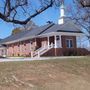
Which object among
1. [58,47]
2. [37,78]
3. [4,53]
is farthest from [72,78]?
[4,53]

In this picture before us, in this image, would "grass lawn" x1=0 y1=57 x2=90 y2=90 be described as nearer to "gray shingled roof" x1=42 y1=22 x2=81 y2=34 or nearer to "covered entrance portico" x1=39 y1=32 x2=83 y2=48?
"covered entrance portico" x1=39 y1=32 x2=83 y2=48

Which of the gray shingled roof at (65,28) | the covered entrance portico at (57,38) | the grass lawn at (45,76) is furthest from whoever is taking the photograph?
the gray shingled roof at (65,28)

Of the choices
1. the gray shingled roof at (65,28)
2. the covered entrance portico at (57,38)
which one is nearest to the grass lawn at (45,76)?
the covered entrance portico at (57,38)

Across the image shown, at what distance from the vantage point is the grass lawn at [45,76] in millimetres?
16844

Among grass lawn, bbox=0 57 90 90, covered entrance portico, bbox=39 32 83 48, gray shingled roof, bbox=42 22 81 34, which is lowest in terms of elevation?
grass lawn, bbox=0 57 90 90

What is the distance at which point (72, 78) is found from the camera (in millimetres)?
19469

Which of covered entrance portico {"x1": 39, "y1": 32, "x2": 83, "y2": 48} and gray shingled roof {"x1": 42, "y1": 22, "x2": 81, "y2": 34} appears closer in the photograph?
covered entrance portico {"x1": 39, "y1": 32, "x2": 83, "y2": 48}

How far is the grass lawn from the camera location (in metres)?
16.8

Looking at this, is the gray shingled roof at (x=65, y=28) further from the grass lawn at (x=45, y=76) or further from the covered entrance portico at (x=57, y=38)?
the grass lawn at (x=45, y=76)

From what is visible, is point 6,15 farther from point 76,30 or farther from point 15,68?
point 76,30

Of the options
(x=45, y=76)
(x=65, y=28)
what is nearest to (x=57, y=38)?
(x=65, y=28)

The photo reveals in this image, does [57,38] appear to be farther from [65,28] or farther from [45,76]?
[45,76]

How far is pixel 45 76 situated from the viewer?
62.8 feet

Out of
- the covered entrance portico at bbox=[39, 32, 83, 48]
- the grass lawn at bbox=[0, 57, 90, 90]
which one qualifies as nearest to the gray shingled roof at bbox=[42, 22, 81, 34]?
the covered entrance portico at bbox=[39, 32, 83, 48]
